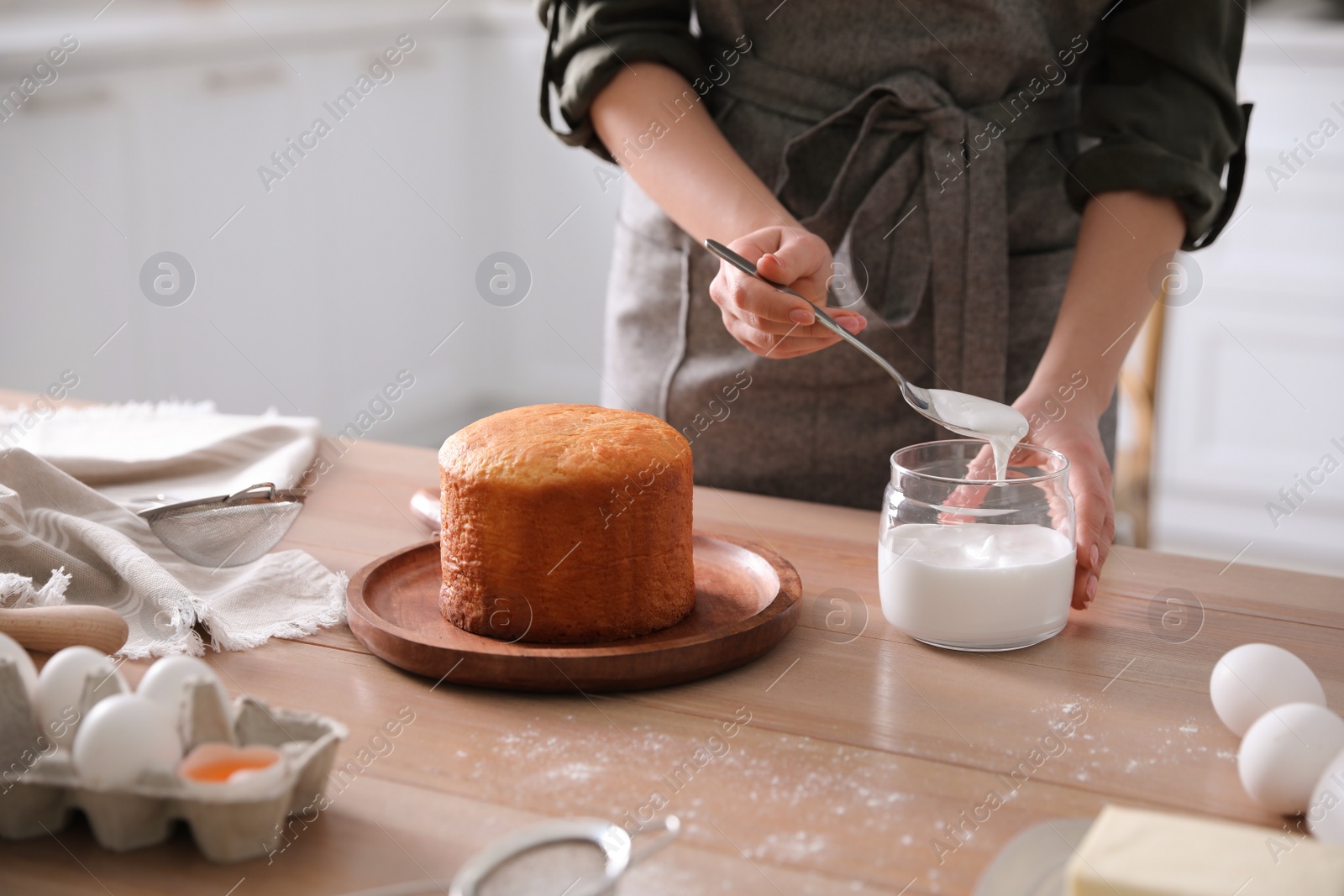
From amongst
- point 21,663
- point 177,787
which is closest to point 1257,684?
point 177,787

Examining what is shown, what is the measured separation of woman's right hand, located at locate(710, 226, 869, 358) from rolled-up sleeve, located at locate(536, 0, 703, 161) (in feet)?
1.00

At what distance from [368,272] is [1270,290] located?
2198mm

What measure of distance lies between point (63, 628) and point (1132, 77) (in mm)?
1107

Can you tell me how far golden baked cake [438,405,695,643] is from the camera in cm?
85

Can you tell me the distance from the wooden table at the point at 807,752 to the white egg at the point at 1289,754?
2 cm

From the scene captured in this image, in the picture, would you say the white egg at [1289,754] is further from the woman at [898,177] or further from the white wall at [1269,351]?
the white wall at [1269,351]

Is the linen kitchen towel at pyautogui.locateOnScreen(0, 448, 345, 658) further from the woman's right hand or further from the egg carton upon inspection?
the woman's right hand

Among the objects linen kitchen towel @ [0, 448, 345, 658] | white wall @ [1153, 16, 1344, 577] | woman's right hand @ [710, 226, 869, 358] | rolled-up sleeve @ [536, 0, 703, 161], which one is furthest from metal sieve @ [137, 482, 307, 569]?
white wall @ [1153, 16, 1344, 577]

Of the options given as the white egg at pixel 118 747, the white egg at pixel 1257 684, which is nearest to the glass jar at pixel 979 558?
the white egg at pixel 1257 684

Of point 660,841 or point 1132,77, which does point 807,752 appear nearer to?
point 660,841

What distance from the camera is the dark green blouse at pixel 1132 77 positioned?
1182 millimetres

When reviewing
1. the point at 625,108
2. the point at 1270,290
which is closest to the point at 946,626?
the point at 625,108

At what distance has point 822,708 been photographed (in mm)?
796

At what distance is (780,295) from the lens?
37.8 inches
